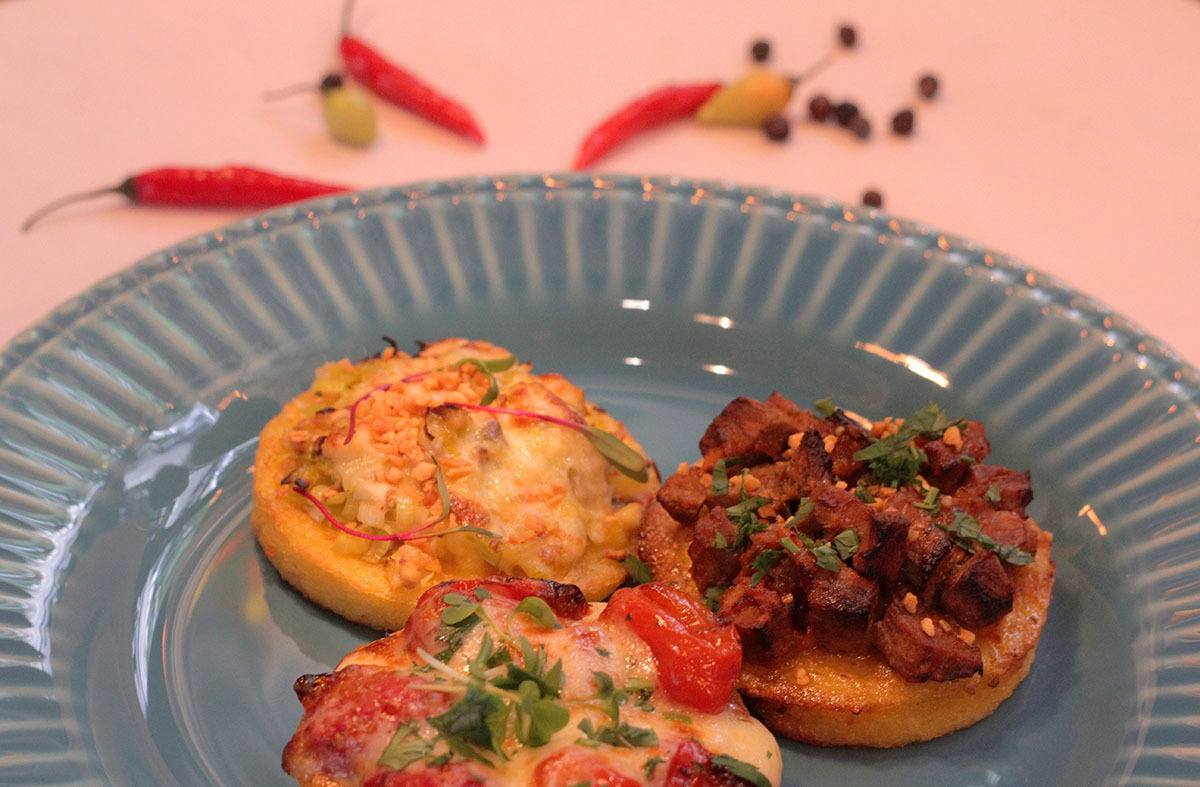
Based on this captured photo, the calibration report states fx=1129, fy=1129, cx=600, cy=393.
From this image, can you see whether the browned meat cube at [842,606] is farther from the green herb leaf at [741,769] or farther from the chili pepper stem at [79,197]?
the chili pepper stem at [79,197]

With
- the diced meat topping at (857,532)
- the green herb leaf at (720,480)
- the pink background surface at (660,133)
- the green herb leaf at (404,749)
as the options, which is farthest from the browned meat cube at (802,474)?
the pink background surface at (660,133)

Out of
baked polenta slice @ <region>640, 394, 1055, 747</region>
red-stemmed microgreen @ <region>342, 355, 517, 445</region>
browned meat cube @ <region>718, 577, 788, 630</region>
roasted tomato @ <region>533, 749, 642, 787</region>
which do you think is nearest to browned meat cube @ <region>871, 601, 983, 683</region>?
baked polenta slice @ <region>640, 394, 1055, 747</region>

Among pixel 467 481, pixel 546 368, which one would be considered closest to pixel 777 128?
pixel 546 368

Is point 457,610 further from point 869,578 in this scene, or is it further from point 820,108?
point 820,108

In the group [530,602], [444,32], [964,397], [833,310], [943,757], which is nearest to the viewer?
[530,602]

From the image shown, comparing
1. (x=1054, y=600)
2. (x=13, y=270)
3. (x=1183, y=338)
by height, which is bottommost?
(x=13, y=270)

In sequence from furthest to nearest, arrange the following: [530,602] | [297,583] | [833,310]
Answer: [833,310] < [297,583] < [530,602]

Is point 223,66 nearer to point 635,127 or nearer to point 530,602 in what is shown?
point 635,127

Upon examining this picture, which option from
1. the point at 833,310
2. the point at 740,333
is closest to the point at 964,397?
the point at 833,310

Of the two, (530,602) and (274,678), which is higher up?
(530,602)
